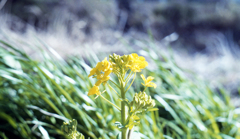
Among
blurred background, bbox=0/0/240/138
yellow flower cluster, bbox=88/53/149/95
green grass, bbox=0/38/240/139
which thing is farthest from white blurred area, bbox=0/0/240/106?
yellow flower cluster, bbox=88/53/149/95

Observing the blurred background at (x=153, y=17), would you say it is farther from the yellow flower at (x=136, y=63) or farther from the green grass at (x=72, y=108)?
the yellow flower at (x=136, y=63)

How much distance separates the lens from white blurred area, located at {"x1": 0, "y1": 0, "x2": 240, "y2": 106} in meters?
1.60

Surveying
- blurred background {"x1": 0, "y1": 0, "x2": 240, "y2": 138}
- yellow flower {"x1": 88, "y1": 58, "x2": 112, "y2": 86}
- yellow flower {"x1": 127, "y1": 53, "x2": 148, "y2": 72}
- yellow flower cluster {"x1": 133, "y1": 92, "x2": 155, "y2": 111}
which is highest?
blurred background {"x1": 0, "y1": 0, "x2": 240, "y2": 138}

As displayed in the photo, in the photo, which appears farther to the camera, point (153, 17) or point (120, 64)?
point (153, 17)

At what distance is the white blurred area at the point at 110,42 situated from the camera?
5.26 feet

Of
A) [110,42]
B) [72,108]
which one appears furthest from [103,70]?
[110,42]

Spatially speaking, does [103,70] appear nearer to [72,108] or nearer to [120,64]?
[120,64]

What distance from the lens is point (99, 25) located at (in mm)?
3367

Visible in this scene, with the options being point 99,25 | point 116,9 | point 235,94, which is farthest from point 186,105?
point 116,9

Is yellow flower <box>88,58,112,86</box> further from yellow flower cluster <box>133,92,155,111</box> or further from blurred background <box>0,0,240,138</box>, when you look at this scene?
blurred background <box>0,0,240,138</box>

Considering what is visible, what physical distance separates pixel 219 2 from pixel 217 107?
3.59m

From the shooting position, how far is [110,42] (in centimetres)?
269

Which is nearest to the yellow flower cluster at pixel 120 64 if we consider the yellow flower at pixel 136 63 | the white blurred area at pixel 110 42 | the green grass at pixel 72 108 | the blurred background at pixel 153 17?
the yellow flower at pixel 136 63

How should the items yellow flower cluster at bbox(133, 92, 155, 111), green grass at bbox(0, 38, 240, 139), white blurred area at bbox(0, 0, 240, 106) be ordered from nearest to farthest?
yellow flower cluster at bbox(133, 92, 155, 111) < green grass at bbox(0, 38, 240, 139) < white blurred area at bbox(0, 0, 240, 106)
